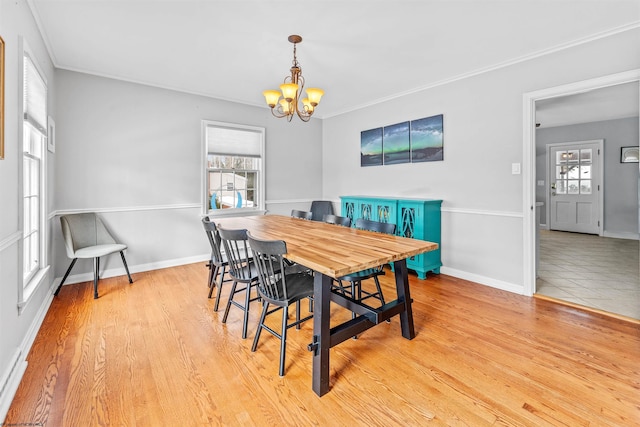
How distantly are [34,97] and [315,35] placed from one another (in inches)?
95.5

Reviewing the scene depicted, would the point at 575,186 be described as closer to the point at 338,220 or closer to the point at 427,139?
the point at 427,139

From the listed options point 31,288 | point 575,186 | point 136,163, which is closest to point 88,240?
point 136,163

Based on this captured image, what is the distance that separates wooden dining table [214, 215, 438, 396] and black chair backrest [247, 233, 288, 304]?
3.6 inches

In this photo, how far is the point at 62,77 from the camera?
3.45 metres

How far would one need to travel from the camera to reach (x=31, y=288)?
235cm

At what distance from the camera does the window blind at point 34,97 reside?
233 centimetres

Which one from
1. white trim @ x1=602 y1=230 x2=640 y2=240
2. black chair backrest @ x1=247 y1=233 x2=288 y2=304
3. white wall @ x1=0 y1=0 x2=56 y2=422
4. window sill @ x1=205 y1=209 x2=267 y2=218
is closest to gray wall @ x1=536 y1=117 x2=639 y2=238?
white trim @ x1=602 y1=230 x2=640 y2=240

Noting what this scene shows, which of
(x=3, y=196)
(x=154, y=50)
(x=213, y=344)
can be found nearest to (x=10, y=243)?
(x=3, y=196)

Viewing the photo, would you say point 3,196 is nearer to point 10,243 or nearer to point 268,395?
point 10,243

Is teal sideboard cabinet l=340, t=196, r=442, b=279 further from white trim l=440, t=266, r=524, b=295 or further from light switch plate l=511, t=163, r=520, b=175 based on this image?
light switch plate l=511, t=163, r=520, b=175

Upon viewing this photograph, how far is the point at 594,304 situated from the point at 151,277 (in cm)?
483

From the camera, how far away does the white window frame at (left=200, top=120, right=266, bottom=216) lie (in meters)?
4.46

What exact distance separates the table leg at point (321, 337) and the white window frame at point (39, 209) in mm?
1970

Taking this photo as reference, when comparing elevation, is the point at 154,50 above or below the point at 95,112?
above
